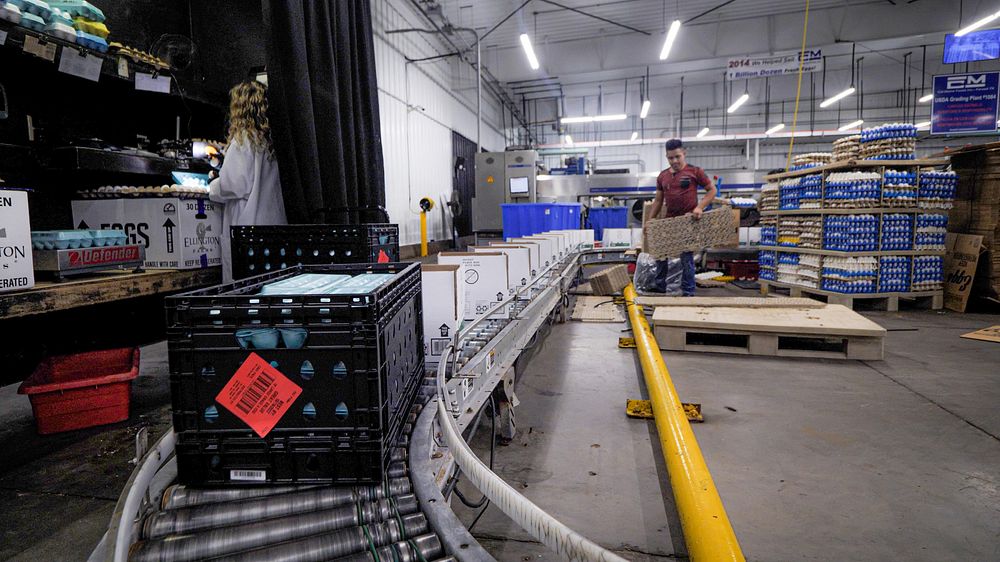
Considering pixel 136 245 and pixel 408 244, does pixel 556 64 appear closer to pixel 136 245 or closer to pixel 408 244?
pixel 408 244

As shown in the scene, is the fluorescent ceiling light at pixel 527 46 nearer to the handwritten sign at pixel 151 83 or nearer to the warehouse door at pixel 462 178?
the warehouse door at pixel 462 178

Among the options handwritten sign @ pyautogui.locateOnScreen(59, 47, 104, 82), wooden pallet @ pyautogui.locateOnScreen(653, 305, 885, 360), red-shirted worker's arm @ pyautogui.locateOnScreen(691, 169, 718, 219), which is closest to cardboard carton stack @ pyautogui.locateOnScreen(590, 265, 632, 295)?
red-shirted worker's arm @ pyautogui.locateOnScreen(691, 169, 718, 219)

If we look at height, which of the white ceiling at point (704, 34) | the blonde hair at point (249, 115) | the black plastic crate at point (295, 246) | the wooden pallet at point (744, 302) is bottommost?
the wooden pallet at point (744, 302)

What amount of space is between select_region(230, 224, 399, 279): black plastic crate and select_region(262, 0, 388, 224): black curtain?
2.63ft

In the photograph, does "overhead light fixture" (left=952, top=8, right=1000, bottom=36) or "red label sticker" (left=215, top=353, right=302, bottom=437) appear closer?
"red label sticker" (left=215, top=353, right=302, bottom=437)

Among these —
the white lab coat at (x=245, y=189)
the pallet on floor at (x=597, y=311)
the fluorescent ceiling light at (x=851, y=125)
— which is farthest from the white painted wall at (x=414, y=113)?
the fluorescent ceiling light at (x=851, y=125)

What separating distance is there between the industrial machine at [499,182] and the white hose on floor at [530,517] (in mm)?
9858

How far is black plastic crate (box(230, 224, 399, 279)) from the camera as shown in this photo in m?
2.32

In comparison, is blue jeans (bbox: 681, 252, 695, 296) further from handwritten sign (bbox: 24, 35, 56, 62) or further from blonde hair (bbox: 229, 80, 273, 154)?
handwritten sign (bbox: 24, 35, 56, 62)

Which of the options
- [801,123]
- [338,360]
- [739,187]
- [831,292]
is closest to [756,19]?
[739,187]

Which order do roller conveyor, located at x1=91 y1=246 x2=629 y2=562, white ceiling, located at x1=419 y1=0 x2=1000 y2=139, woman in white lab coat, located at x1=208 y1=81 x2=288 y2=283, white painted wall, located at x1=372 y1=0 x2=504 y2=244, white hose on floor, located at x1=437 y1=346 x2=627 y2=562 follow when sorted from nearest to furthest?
white hose on floor, located at x1=437 y1=346 x2=627 y2=562, roller conveyor, located at x1=91 y1=246 x2=629 y2=562, woman in white lab coat, located at x1=208 y1=81 x2=288 y2=283, white painted wall, located at x1=372 y1=0 x2=504 y2=244, white ceiling, located at x1=419 y1=0 x2=1000 y2=139

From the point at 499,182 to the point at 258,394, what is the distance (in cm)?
1010

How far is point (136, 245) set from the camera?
6.95 feet

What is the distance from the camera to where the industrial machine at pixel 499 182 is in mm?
10648
